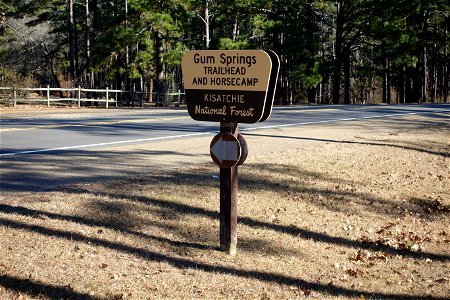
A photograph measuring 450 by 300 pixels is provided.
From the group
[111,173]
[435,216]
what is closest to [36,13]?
[111,173]

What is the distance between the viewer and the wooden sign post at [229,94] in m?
5.12

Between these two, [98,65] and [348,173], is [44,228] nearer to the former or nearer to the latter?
[348,173]

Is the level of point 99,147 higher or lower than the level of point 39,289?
higher

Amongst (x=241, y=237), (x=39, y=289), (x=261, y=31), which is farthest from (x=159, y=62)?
(x=39, y=289)

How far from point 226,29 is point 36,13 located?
1552cm

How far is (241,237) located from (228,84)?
6.92ft

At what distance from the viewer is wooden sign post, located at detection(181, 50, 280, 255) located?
5117 mm

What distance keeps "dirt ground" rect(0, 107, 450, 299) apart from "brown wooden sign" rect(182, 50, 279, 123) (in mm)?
1587

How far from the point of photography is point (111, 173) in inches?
346

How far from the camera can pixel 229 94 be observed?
209 inches

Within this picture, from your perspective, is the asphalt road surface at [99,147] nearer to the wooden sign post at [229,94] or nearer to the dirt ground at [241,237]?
the dirt ground at [241,237]

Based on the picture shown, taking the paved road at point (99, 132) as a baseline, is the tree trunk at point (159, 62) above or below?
above

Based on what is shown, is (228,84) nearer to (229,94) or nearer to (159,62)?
(229,94)

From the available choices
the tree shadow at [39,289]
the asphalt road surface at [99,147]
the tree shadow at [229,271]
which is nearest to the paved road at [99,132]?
the asphalt road surface at [99,147]
